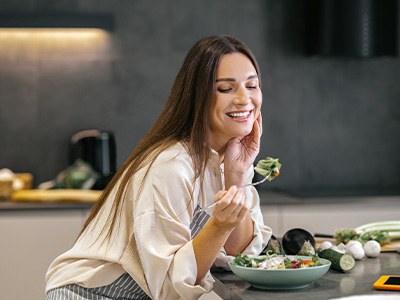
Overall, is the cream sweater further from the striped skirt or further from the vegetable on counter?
Result: the vegetable on counter

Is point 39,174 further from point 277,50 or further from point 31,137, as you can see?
point 277,50

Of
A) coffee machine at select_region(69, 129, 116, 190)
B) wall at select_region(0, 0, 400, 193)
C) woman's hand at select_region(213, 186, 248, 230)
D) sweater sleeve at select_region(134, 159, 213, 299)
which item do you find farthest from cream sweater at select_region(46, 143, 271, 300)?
wall at select_region(0, 0, 400, 193)

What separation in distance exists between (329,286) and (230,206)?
29cm

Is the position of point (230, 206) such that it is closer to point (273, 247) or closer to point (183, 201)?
point (183, 201)

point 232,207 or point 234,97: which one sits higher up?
point 234,97

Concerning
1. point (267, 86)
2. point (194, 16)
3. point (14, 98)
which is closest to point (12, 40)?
point (14, 98)

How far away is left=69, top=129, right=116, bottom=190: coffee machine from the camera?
4461 millimetres

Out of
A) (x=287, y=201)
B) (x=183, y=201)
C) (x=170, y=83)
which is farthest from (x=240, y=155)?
(x=170, y=83)

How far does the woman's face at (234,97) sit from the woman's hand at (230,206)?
29 centimetres

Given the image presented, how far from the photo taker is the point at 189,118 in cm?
222

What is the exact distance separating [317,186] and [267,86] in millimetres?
631

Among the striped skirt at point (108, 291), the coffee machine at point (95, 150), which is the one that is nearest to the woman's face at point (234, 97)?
the striped skirt at point (108, 291)

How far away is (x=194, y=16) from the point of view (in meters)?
4.64

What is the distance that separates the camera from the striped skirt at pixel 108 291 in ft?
6.91
